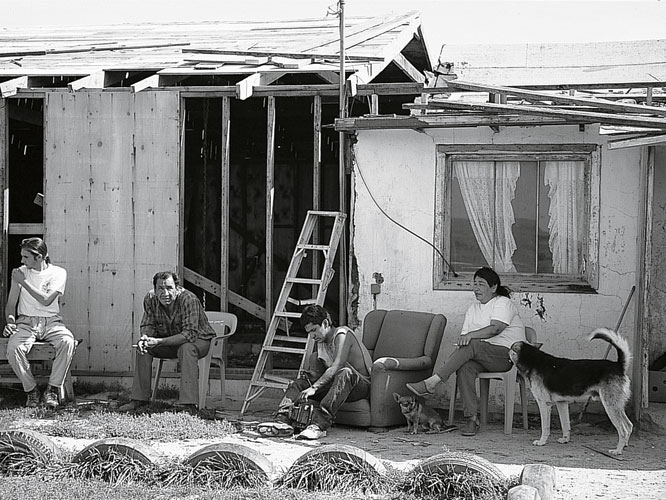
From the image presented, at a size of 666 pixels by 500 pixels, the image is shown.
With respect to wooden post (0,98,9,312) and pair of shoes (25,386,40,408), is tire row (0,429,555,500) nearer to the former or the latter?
pair of shoes (25,386,40,408)

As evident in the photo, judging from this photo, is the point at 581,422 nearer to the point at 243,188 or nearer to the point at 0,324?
the point at 0,324

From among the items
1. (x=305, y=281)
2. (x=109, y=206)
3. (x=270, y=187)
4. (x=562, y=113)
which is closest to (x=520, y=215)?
(x=562, y=113)

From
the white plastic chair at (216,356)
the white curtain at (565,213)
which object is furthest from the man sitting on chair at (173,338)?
the white curtain at (565,213)

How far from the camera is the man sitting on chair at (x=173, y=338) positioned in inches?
328

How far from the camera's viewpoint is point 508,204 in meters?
8.91

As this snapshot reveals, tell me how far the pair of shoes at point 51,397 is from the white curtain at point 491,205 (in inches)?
156

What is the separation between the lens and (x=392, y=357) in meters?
8.42

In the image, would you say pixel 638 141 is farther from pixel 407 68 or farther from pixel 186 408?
pixel 186 408

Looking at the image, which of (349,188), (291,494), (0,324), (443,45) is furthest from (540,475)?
(443,45)

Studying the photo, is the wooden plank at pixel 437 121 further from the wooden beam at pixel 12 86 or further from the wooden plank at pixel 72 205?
the wooden beam at pixel 12 86

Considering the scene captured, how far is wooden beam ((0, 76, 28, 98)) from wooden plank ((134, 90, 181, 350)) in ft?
3.55

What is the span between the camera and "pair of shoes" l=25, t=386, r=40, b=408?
8445mm

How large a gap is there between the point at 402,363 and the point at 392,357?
0.39 meters

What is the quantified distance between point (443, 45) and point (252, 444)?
636cm
